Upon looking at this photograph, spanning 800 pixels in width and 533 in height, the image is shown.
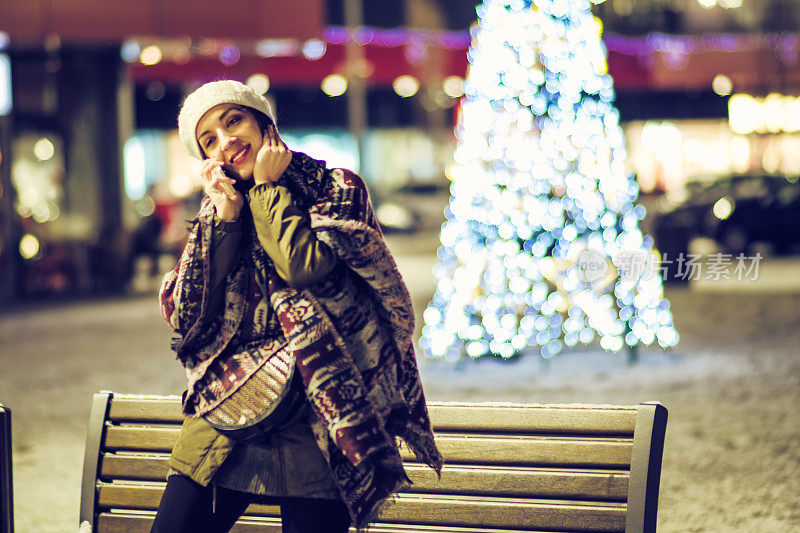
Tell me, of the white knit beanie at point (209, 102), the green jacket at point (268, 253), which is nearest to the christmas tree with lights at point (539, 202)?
the white knit beanie at point (209, 102)

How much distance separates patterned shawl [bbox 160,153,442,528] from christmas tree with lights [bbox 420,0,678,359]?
6251 millimetres

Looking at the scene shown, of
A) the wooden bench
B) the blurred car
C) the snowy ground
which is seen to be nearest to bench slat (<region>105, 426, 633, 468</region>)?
the wooden bench

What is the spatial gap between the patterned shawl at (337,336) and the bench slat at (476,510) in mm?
510

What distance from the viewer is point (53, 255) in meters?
16.9

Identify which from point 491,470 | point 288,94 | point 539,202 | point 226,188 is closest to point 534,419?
point 491,470

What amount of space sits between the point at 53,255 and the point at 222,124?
607 inches

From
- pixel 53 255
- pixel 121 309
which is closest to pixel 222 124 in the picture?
pixel 121 309

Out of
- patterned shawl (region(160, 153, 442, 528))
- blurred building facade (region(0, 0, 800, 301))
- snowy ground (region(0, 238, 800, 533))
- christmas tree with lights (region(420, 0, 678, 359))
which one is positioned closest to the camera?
patterned shawl (region(160, 153, 442, 528))

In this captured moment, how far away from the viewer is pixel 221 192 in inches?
92.1

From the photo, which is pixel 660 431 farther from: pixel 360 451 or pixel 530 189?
pixel 530 189

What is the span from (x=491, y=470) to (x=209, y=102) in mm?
1288

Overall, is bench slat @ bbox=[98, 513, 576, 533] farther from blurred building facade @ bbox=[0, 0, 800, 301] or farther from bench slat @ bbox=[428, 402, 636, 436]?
blurred building facade @ bbox=[0, 0, 800, 301]

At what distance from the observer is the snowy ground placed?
16.7 feet

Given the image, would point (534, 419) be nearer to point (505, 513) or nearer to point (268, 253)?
point (505, 513)
